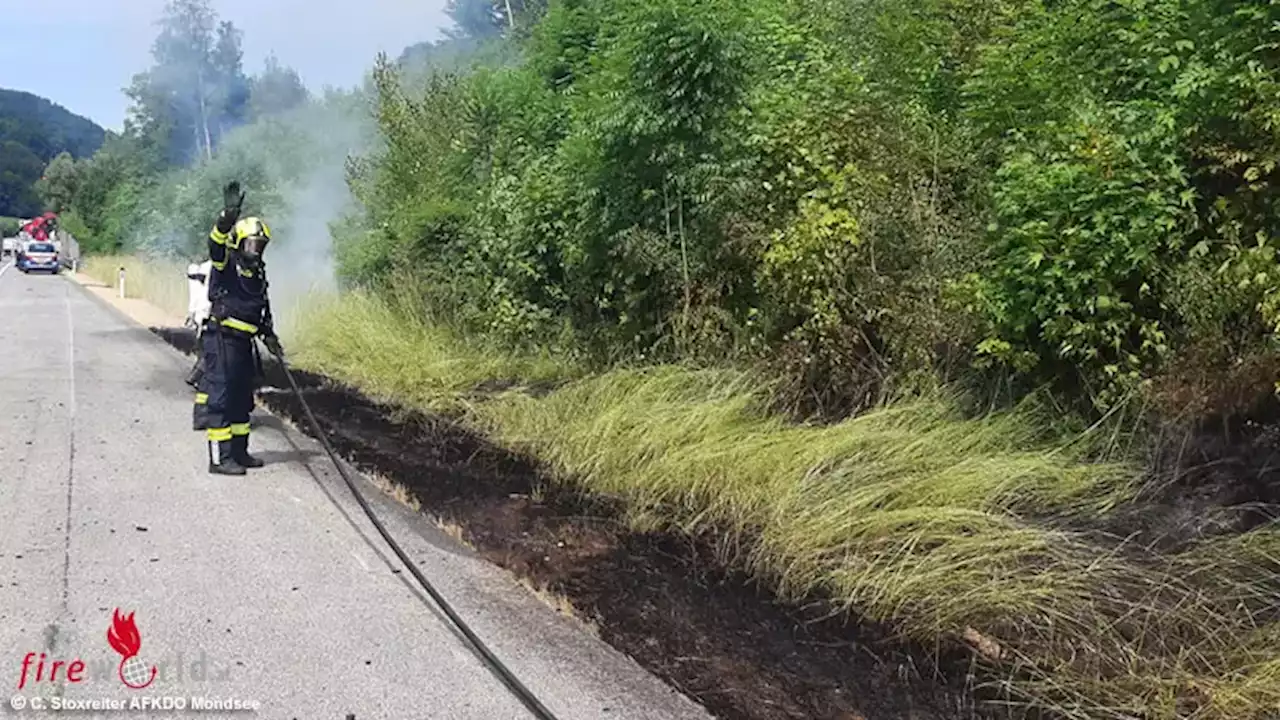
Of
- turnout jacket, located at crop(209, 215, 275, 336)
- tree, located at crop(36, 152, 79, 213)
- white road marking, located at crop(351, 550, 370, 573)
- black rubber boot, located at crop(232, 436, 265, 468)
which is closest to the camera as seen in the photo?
white road marking, located at crop(351, 550, 370, 573)

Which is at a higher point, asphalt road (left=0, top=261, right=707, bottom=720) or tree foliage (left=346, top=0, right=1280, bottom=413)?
tree foliage (left=346, top=0, right=1280, bottom=413)

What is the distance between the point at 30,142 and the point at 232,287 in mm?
140648

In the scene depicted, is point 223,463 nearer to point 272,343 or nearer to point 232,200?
point 272,343

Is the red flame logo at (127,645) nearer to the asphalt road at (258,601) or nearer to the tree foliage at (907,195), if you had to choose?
the asphalt road at (258,601)

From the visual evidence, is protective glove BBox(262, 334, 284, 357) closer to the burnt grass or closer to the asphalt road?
the asphalt road

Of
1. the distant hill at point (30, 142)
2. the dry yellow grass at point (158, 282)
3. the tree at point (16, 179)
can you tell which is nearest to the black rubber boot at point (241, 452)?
the dry yellow grass at point (158, 282)

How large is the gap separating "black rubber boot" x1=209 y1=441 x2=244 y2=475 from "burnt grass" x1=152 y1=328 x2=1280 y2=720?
1.39 meters

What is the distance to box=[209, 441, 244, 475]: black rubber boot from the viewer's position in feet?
22.9

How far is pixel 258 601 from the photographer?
15.2 ft

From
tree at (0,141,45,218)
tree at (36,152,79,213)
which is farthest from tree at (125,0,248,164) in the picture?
tree at (0,141,45,218)

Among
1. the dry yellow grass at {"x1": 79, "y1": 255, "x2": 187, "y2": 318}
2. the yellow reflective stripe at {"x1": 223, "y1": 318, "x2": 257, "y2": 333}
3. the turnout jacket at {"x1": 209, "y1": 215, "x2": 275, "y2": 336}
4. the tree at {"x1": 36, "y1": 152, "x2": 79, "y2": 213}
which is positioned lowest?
the dry yellow grass at {"x1": 79, "y1": 255, "x2": 187, "y2": 318}

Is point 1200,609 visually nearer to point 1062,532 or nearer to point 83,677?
point 1062,532

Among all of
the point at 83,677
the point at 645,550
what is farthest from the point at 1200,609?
the point at 83,677

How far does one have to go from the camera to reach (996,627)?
4211 mm
